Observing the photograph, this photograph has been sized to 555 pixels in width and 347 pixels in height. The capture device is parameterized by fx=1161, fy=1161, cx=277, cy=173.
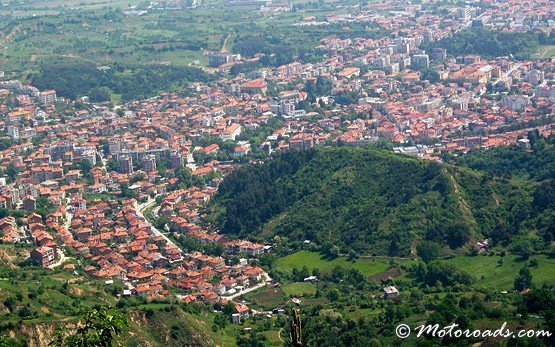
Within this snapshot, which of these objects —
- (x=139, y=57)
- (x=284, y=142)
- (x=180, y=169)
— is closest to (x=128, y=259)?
(x=180, y=169)

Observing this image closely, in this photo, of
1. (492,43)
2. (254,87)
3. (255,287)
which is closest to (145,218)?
(255,287)

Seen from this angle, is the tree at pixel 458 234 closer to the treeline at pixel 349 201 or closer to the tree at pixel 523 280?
the treeline at pixel 349 201

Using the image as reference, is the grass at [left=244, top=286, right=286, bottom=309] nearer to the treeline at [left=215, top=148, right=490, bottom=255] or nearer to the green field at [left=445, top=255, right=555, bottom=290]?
the treeline at [left=215, top=148, right=490, bottom=255]

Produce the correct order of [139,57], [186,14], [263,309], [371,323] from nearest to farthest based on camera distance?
1. [371,323]
2. [263,309]
3. [139,57]
4. [186,14]

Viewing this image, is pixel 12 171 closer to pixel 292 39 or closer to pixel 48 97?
pixel 48 97

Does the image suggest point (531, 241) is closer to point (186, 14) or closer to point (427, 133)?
point (427, 133)

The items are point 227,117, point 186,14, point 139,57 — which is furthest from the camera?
point 186,14

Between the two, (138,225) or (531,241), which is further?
(138,225)
